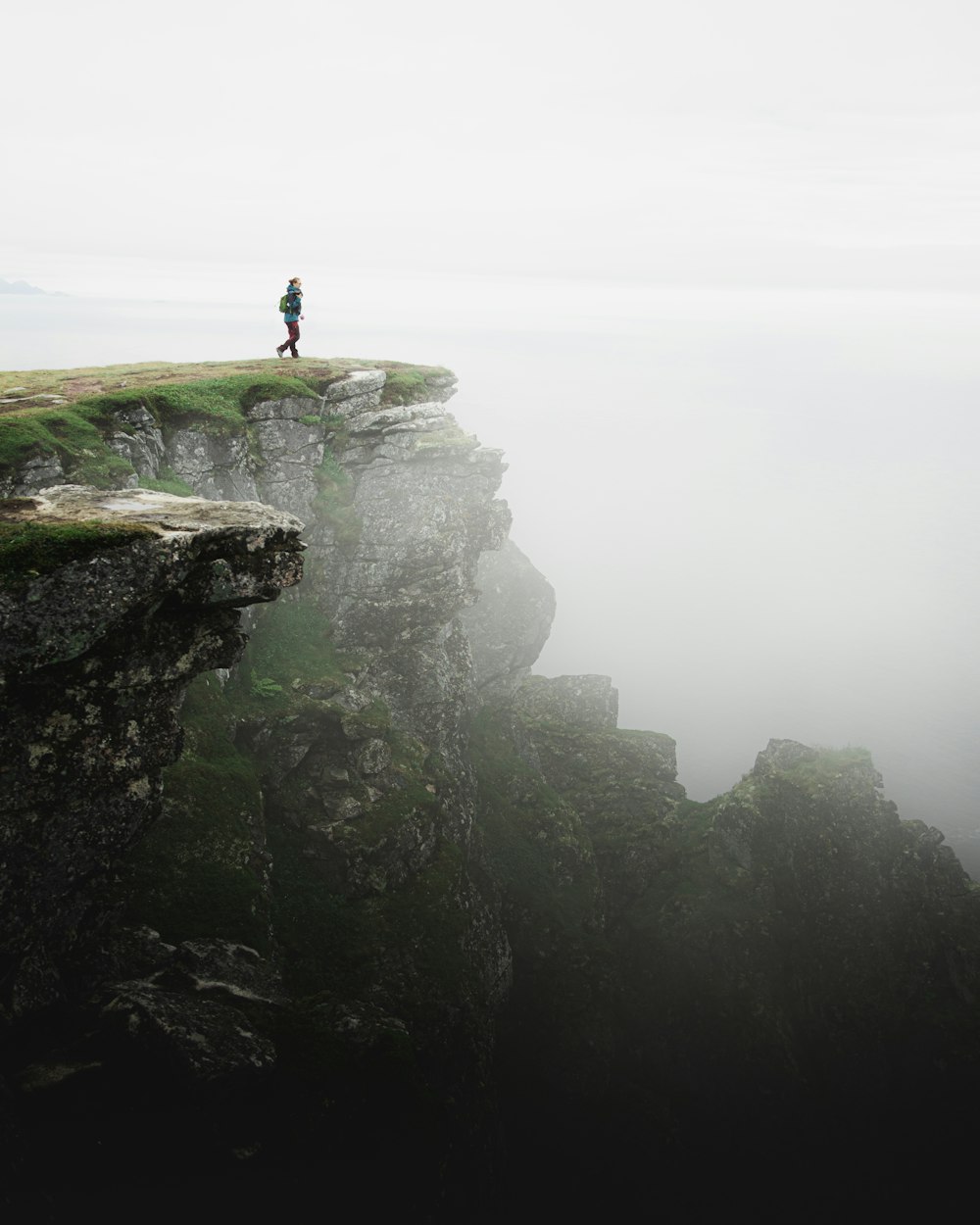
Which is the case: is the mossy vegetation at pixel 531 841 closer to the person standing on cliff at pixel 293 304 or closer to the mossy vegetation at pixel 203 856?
the mossy vegetation at pixel 203 856

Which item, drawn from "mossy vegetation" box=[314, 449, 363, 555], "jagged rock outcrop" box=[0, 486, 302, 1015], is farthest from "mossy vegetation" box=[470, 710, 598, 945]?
"jagged rock outcrop" box=[0, 486, 302, 1015]

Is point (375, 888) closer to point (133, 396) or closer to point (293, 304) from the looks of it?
point (133, 396)

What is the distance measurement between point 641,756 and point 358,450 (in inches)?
1490

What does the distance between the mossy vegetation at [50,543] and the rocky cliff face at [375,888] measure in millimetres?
128

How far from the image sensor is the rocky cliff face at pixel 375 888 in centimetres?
1714

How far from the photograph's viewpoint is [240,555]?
17.2 metres

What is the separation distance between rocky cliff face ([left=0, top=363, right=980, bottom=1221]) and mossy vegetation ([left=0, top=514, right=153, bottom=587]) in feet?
0.42

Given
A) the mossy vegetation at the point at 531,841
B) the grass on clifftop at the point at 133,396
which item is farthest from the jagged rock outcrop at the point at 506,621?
the grass on clifftop at the point at 133,396

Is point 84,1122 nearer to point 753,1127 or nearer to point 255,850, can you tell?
point 255,850

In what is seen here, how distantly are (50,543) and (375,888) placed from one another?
75.8ft

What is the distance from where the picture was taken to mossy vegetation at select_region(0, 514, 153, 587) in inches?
550

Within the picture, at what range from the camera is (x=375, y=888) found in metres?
31.0

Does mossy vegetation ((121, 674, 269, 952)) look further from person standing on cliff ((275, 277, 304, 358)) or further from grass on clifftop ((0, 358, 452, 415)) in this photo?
person standing on cliff ((275, 277, 304, 358))

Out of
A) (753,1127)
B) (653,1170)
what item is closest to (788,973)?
(753,1127)
